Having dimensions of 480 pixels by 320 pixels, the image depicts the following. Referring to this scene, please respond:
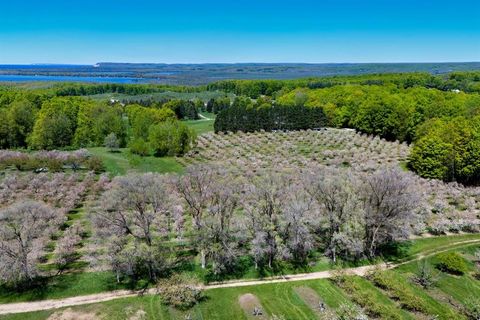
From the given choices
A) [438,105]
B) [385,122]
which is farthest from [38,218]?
[438,105]

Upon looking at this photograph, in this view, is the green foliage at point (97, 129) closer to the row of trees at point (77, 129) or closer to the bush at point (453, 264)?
the row of trees at point (77, 129)

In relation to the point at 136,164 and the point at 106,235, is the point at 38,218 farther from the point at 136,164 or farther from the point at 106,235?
the point at 136,164

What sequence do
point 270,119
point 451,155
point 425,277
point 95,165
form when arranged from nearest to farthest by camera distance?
point 425,277 → point 451,155 → point 95,165 → point 270,119

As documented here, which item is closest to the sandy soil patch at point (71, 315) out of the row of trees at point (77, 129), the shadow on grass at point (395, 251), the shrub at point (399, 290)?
the shrub at point (399, 290)

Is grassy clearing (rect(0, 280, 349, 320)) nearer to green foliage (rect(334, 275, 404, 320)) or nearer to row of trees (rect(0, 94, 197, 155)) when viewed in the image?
green foliage (rect(334, 275, 404, 320))

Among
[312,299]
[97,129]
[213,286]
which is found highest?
[97,129]

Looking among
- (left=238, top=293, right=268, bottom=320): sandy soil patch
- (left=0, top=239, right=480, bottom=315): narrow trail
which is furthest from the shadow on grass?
(left=238, top=293, right=268, bottom=320): sandy soil patch

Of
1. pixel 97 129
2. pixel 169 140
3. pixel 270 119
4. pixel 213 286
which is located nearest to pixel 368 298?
pixel 213 286

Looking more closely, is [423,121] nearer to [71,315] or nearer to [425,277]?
[425,277]
